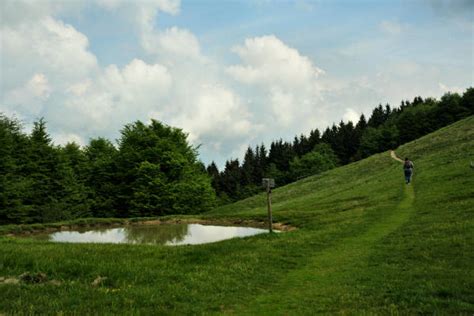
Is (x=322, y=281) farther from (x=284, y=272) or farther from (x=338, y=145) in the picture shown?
(x=338, y=145)

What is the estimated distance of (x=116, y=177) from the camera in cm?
7069

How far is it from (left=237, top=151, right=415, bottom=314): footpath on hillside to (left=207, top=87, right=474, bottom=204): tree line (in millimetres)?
111105

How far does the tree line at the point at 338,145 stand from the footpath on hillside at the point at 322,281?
11110 centimetres

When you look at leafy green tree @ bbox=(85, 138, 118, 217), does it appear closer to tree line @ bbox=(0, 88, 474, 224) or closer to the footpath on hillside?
tree line @ bbox=(0, 88, 474, 224)

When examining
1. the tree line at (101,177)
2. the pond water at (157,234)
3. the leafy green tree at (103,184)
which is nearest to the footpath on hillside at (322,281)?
the pond water at (157,234)

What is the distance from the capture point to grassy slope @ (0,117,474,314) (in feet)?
34.1

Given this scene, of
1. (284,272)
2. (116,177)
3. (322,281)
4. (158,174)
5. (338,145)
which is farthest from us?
(338,145)

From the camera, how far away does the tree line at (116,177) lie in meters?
56.8

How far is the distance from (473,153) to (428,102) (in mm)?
128532

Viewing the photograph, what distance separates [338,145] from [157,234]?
13540 centimetres

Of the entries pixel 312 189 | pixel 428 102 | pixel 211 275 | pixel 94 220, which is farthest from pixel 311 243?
pixel 428 102

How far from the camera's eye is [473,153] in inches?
1757

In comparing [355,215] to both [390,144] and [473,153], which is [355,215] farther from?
[390,144]

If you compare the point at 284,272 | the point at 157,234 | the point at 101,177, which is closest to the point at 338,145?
the point at 101,177
